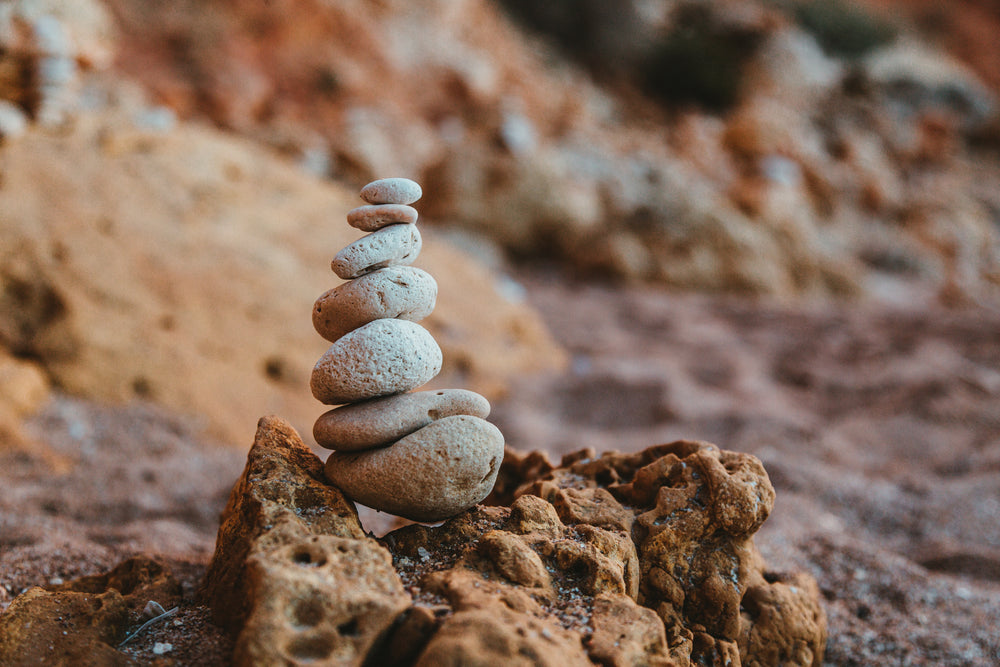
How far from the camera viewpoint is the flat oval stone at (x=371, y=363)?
2000 mm

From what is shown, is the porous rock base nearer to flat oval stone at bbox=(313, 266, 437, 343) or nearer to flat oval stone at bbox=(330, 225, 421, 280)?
flat oval stone at bbox=(313, 266, 437, 343)

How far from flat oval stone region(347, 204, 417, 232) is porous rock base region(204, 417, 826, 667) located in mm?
719

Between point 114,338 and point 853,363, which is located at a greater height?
point 853,363

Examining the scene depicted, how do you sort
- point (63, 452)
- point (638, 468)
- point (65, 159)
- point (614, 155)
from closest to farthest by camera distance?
point (638, 468), point (63, 452), point (65, 159), point (614, 155)

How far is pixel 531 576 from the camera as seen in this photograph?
177 cm

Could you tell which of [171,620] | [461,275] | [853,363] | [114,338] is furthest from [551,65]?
[171,620]

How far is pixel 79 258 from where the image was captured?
156 inches

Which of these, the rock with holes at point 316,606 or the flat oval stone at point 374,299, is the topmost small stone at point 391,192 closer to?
the flat oval stone at point 374,299

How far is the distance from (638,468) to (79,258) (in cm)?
341

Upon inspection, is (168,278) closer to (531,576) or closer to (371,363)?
(371,363)

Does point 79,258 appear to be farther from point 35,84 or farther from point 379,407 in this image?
point 379,407

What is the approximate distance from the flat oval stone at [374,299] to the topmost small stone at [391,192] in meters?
0.22

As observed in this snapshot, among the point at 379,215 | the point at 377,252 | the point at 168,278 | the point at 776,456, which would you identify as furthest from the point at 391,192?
the point at 776,456

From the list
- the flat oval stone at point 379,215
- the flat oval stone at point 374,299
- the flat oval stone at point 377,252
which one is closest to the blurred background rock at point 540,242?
the flat oval stone at point 374,299
